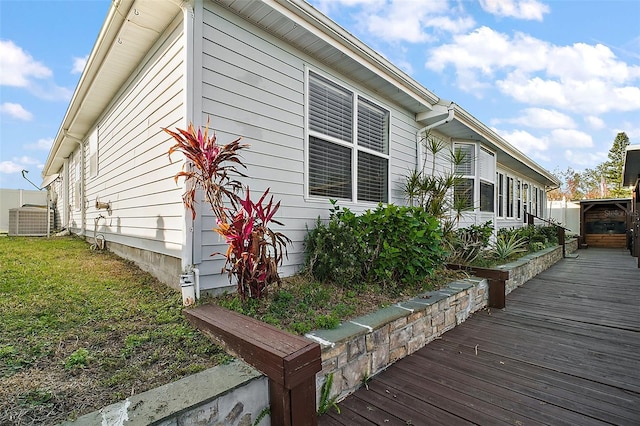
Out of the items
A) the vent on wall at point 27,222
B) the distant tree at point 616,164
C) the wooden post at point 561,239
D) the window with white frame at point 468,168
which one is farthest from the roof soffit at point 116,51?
the distant tree at point 616,164

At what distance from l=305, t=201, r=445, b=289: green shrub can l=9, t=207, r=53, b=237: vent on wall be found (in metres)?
8.66

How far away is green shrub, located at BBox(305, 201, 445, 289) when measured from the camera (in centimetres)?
340

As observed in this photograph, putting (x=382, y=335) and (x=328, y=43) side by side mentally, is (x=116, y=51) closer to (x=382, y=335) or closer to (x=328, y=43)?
(x=328, y=43)

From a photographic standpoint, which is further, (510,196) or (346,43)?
(510,196)

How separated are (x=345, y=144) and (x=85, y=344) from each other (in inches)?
141

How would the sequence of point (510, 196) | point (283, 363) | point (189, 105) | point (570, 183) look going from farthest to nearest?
point (570, 183)
point (510, 196)
point (189, 105)
point (283, 363)

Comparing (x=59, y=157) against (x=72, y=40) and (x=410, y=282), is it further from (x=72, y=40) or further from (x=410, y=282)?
(x=410, y=282)

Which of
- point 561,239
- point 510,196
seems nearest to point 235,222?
point 510,196

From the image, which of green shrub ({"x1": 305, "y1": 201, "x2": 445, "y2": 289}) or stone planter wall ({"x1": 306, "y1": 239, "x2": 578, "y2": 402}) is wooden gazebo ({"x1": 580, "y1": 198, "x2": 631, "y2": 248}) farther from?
green shrub ({"x1": 305, "y1": 201, "x2": 445, "y2": 289})

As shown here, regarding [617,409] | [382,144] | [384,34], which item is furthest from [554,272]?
[384,34]

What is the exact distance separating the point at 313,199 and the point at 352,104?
1.67 m

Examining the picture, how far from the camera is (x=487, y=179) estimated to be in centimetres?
800

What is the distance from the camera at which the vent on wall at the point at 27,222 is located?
26.1 feet

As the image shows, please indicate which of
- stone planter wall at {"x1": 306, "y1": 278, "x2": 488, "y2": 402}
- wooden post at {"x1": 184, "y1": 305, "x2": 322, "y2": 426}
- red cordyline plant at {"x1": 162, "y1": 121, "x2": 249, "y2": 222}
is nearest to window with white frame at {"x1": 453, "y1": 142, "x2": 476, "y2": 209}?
stone planter wall at {"x1": 306, "y1": 278, "x2": 488, "y2": 402}
